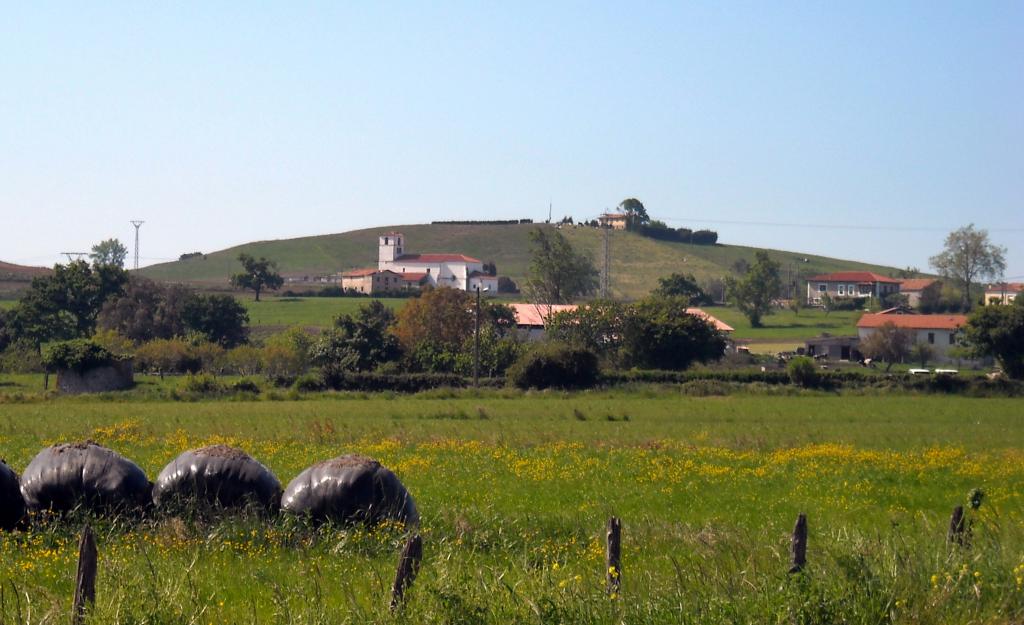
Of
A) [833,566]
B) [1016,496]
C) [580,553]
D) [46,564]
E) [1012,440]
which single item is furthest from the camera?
[1012,440]

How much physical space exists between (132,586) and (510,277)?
154 meters

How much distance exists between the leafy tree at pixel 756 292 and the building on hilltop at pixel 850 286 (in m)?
27.4

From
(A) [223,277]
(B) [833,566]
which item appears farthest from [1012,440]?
(A) [223,277]

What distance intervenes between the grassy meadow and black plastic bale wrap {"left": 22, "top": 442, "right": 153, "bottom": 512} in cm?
61

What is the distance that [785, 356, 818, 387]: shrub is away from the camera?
191 feet

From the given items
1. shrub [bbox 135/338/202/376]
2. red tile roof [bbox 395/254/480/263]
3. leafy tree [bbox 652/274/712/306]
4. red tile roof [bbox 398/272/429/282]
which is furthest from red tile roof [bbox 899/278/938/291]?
shrub [bbox 135/338/202/376]

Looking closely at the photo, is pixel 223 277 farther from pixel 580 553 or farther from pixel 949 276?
pixel 580 553

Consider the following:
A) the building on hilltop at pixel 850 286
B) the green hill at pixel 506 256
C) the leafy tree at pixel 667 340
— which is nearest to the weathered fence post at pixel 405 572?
the leafy tree at pixel 667 340

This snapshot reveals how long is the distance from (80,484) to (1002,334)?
67.0m

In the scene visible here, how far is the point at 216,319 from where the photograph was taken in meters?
87.0

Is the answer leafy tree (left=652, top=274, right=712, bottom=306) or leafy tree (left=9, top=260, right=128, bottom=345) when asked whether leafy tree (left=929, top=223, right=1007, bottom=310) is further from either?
leafy tree (left=9, top=260, right=128, bottom=345)

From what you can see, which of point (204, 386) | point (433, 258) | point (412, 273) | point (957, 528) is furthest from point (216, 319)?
point (957, 528)

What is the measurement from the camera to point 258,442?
28859 mm

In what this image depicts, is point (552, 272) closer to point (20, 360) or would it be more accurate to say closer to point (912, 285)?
point (20, 360)
